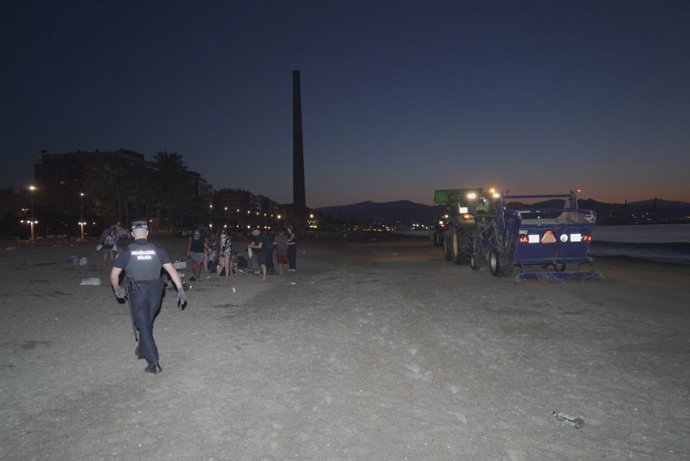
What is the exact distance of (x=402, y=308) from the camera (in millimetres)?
9297

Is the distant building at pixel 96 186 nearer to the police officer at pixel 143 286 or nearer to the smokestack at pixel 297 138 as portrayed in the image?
the smokestack at pixel 297 138

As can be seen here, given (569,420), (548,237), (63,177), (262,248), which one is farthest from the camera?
(63,177)

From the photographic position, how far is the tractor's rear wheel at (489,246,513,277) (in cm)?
1321

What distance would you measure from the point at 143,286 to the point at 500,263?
10.8 metres

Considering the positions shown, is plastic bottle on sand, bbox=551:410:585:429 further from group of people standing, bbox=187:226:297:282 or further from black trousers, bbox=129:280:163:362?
group of people standing, bbox=187:226:297:282

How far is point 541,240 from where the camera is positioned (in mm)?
12367

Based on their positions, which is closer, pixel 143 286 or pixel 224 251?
pixel 143 286

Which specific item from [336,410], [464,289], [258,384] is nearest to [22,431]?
[258,384]

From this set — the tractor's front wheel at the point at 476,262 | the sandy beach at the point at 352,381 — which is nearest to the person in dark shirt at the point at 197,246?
the sandy beach at the point at 352,381

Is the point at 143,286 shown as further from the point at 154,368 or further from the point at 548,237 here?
the point at 548,237

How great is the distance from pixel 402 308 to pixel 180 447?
20.6 ft

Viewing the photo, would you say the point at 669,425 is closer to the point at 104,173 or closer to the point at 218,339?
the point at 218,339

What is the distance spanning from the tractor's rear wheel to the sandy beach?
3.39 meters

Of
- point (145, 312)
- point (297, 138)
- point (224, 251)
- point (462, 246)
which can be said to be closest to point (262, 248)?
point (224, 251)
